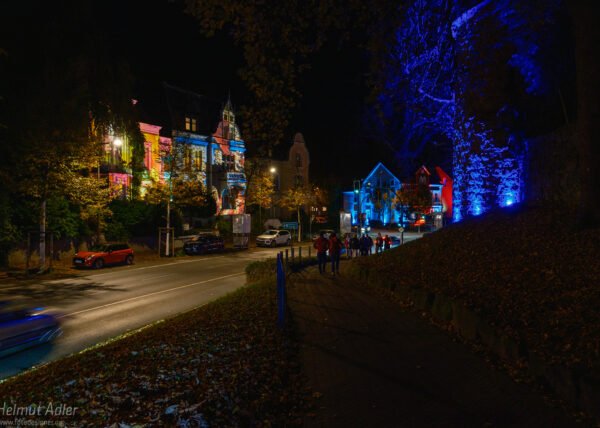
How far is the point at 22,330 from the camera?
7.52m

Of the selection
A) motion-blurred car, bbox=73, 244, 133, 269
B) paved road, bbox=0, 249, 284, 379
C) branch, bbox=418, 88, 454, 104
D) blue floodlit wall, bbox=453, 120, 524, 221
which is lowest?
paved road, bbox=0, 249, 284, 379

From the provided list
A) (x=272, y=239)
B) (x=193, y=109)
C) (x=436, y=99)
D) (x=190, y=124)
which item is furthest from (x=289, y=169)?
(x=436, y=99)

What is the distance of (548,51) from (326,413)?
15046 mm

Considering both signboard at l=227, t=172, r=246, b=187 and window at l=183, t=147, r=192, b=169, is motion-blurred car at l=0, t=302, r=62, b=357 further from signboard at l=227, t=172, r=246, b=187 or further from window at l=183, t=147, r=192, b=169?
signboard at l=227, t=172, r=246, b=187

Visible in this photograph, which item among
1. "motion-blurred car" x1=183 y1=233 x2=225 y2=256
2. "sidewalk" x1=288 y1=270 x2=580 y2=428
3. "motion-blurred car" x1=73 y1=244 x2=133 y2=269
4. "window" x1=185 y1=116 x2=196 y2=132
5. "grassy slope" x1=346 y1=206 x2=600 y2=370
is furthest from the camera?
"window" x1=185 y1=116 x2=196 y2=132

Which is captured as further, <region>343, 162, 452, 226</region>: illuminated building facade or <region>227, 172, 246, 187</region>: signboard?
<region>343, 162, 452, 226</region>: illuminated building facade

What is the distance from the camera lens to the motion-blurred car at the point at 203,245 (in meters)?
34.5

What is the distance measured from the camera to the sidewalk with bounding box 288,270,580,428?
15.4 feet

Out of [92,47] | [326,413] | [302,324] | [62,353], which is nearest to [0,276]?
[92,47]

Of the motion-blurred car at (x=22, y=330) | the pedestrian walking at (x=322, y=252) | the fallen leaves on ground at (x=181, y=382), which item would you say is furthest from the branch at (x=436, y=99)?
the motion-blurred car at (x=22, y=330)

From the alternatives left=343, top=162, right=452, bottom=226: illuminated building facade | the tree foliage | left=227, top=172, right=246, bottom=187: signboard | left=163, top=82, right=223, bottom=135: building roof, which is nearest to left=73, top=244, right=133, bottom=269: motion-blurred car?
left=163, top=82, right=223, bottom=135: building roof

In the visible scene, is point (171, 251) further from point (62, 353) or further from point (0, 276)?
point (62, 353)

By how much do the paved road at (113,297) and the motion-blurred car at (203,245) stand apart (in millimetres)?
7741

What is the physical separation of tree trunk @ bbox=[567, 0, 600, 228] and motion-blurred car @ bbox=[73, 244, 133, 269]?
23693 millimetres
